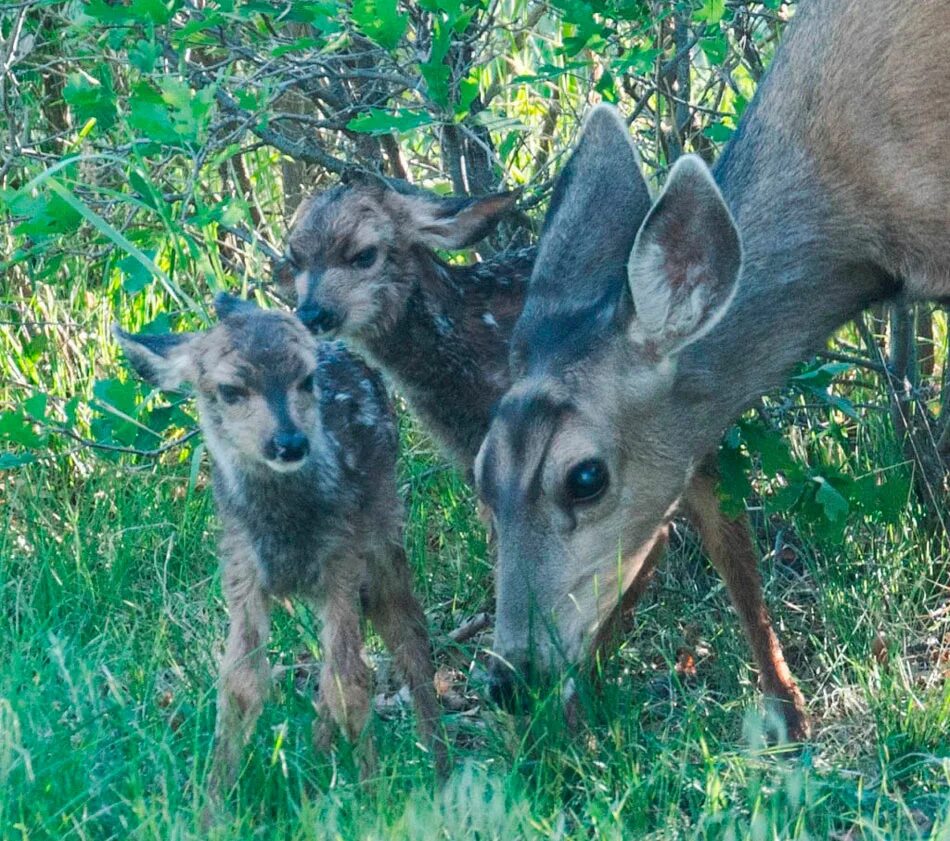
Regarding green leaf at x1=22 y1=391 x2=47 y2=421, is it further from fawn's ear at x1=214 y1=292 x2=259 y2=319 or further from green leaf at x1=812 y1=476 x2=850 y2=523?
green leaf at x1=812 y1=476 x2=850 y2=523

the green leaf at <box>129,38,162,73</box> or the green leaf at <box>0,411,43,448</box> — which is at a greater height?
the green leaf at <box>129,38,162,73</box>

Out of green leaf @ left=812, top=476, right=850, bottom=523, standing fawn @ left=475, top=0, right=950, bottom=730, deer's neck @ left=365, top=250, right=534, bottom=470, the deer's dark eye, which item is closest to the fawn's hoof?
green leaf @ left=812, top=476, right=850, bottom=523

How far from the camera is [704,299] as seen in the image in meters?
4.41

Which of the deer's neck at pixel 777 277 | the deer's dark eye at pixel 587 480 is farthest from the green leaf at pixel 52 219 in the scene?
the deer's neck at pixel 777 277

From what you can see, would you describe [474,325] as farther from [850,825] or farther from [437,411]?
[850,825]

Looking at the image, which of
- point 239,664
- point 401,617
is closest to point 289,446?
point 239,664

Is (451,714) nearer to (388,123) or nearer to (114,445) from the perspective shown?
(114,445)

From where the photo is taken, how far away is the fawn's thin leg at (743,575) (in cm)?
551

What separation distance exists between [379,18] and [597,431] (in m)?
1.40

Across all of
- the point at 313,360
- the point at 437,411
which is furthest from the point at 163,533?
the point at 313,360

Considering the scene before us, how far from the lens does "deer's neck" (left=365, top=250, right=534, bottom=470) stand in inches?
232

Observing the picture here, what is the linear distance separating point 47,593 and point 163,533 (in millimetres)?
639

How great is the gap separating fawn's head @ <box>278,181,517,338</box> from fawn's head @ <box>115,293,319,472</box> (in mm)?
807

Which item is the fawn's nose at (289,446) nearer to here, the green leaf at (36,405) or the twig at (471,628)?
the green leaf at (36,405)
